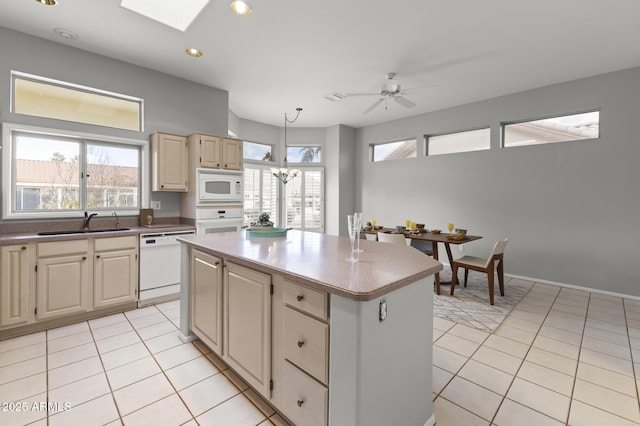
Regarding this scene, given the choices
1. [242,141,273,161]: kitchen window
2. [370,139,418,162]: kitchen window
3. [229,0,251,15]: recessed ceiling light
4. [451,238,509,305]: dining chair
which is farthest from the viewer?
[242,141,273,161]: kitchen window

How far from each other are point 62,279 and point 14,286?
33 cm

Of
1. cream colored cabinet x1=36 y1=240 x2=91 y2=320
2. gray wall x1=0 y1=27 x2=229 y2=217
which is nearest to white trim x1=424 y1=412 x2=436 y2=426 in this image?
cream colored cabinet x1=36 y1=240 x2=91 y2=320

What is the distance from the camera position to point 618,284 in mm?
3828

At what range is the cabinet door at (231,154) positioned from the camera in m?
4.09

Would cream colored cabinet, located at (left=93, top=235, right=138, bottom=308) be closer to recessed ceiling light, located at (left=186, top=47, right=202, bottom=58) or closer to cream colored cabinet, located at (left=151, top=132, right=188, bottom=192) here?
cream colored cabinet, located at (left=151, top=132, right=188, bottom=192)

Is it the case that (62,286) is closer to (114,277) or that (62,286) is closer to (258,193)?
(114,277)

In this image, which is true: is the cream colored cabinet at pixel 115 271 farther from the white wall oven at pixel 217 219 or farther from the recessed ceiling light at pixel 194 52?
the recessed ceiling light at pixel 194 52

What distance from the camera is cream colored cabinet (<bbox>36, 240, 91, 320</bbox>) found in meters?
2.70

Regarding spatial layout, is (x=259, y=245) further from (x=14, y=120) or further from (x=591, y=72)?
(x=591, y=72)

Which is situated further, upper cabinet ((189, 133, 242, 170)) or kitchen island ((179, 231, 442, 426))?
upper cabinet ((189, 133, 242, 170))

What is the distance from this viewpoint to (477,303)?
3480mm

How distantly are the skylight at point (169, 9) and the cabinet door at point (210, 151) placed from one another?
4.52 feet

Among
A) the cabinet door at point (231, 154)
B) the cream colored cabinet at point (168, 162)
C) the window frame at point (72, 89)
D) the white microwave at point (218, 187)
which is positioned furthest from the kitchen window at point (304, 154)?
the window frame at point (72, 89)

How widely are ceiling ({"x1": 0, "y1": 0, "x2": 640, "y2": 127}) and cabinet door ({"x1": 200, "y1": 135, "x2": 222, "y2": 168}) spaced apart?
3.09ft
